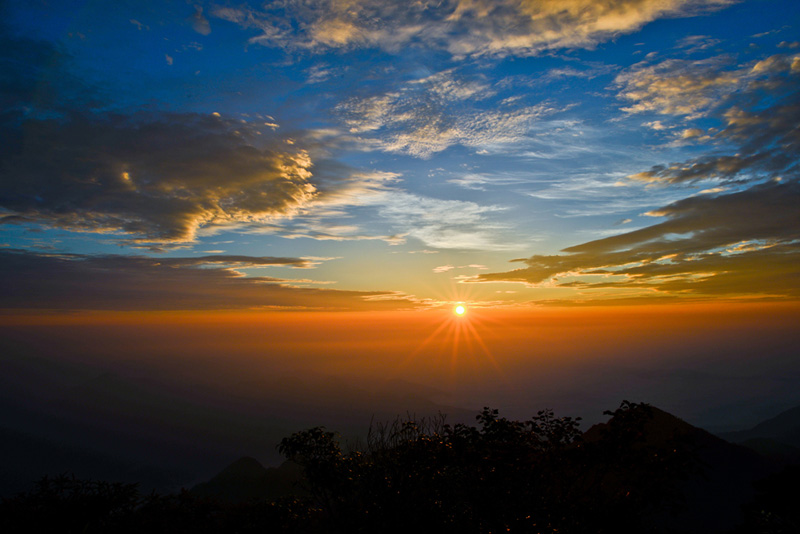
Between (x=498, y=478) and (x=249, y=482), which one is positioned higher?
(x=498, y=478)

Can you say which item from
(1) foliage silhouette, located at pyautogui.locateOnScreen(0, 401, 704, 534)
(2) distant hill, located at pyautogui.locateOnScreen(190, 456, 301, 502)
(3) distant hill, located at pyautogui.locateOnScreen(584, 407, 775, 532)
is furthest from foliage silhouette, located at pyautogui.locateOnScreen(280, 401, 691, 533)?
(2) distant hill, located at pyautogui.locateOnScreen(190, 456, 301, 502)

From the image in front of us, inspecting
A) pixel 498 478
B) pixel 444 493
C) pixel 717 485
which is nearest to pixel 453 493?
pixel 444 493

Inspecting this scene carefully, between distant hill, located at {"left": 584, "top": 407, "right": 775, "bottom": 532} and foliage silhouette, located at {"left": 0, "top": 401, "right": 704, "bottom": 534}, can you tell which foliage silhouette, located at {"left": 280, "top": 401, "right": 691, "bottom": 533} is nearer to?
foliage silhouette, located at {"left": 0, "top": 401, "right": 704, "bottom": 534}

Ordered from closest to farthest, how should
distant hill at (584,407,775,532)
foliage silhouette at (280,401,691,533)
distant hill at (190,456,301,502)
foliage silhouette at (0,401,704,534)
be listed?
foliage silhouette at (280,401,691,533) → foliage silhouette at (0,401,704,534) → distant hill at (584,407,775,532) → distant hill at (190,456,301,502)

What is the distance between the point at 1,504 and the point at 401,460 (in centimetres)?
1222

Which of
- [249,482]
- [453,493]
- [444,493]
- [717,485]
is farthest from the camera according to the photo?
[249,482]

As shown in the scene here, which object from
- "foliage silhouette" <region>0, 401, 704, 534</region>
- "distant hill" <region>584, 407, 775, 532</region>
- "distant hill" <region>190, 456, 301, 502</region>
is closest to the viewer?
"foliage silhouette" <region>0, 401, 704, 534</region>

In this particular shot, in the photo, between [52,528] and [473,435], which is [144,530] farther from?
[473,435]

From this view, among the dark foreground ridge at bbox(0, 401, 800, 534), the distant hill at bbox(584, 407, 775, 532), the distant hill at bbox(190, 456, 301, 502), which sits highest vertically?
the dark foreground ridge at bbox(0, 401, 800, 534)

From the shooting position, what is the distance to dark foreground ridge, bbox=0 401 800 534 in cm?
988

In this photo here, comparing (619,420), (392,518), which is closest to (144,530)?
(392,518)

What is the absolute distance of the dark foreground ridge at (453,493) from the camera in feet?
32.4

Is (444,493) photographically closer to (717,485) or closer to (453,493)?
(453,493)

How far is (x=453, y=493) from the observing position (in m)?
11.7
